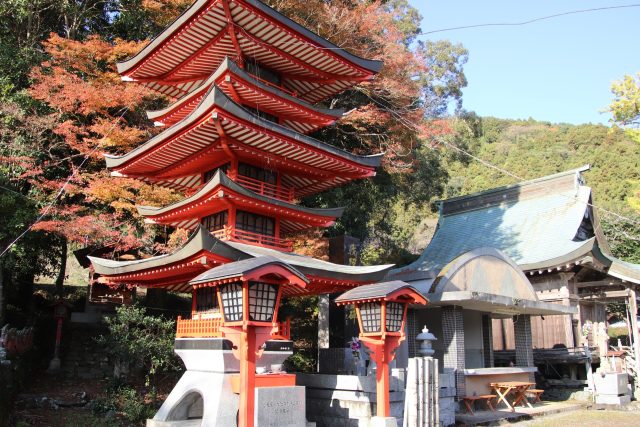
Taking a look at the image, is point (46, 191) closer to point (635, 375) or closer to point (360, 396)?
point (360, 396)

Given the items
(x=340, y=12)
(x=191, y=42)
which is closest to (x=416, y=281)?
(x=191, y=42)

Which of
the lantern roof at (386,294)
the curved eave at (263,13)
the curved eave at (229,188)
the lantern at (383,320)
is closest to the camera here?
the lantern roof at (386,294)

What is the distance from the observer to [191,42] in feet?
46.6

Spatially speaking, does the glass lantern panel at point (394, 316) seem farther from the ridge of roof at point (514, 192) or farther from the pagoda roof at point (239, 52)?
the ridge of roof at point (514, 192)

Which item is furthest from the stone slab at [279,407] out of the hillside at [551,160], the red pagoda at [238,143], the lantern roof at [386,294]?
the hillside at [551,160]

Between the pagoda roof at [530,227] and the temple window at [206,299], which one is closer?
the temple window at [206,299]

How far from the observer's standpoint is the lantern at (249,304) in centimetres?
884

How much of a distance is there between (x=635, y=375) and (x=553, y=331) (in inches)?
125

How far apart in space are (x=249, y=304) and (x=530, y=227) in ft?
62.2

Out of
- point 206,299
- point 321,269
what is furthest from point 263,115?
point 206,299

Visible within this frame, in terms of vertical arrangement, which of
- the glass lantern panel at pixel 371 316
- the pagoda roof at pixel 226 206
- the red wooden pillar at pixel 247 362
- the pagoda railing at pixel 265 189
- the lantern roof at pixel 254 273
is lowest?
the red wooden pillar at pixel 247 362

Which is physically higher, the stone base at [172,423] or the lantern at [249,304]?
the lantern at [249,304]

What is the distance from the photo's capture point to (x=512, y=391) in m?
17.3

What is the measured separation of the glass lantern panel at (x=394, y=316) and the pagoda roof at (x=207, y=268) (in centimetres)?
224
